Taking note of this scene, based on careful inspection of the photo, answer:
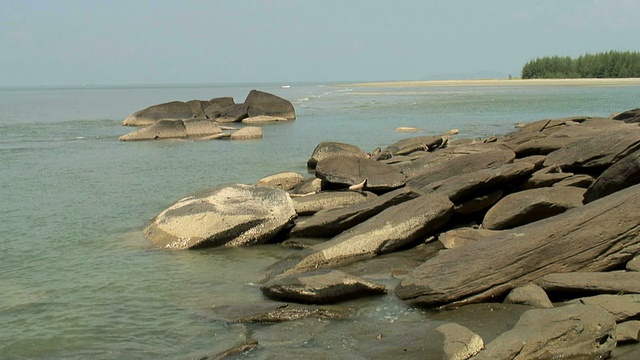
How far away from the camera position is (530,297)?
6.73 metres

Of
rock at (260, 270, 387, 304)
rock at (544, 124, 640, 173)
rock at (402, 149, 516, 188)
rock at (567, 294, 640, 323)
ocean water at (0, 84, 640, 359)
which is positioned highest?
rock at (544, 124, 640, 173)

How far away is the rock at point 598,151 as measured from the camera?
10125 millimetres

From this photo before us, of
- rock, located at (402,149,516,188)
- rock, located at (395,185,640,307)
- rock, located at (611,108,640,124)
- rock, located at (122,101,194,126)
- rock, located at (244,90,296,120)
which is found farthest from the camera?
rock, located at (244,90,296,120)

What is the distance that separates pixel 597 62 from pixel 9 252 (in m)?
97.7

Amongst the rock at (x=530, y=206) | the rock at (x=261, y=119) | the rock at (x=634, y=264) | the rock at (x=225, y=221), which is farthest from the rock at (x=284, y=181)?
the rock at (x=261, y=119)

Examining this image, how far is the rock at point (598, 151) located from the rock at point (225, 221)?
4401mm

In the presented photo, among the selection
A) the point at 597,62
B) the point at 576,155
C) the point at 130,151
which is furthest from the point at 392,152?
the point at 597,62

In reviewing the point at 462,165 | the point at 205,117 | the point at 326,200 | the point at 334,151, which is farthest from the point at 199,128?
the point at 462,165

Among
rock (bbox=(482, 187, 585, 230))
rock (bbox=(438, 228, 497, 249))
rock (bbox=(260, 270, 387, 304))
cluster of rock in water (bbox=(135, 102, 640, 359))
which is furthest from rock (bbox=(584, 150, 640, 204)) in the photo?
rock (bbox=(260, 270, 387, 304))

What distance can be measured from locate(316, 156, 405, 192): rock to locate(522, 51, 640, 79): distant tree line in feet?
295

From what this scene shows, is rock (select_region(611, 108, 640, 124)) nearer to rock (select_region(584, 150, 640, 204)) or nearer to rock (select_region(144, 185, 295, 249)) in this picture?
rock (select_region(584, 150, 640, 204))

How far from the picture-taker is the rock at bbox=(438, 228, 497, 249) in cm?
903

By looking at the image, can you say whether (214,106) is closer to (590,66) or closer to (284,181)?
(284,181)

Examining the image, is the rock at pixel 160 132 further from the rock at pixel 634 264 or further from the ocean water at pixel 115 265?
the rock at pixel 634 264
